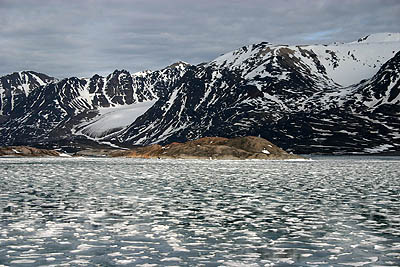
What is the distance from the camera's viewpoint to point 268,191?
59375mm

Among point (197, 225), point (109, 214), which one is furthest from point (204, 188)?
point (197, 225)

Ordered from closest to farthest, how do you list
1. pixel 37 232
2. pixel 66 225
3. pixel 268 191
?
pixel 37 232
pixel 66 225
pixel 268 191

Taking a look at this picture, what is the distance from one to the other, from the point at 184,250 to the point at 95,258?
436 centimetres

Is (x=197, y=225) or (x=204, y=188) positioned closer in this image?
(x=197, y=225)

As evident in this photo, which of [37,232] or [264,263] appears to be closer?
[264,263]

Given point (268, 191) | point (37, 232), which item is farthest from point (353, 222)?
point (268, 191)

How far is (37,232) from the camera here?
1243 inches

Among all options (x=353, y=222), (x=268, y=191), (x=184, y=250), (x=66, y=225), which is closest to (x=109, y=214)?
(x=66, y=225)

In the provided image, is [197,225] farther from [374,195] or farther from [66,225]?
[374,195]

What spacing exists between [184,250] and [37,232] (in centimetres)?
978

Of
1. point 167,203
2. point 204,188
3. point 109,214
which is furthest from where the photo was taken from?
point 204,188

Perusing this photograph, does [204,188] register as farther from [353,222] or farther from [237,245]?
[237,245]

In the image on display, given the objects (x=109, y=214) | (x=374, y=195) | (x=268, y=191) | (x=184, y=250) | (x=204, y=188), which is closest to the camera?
(x=184, y=250)

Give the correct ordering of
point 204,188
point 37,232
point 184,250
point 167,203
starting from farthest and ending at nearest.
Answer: point 204,188
point 167,203
point 37,232
point 184,250
